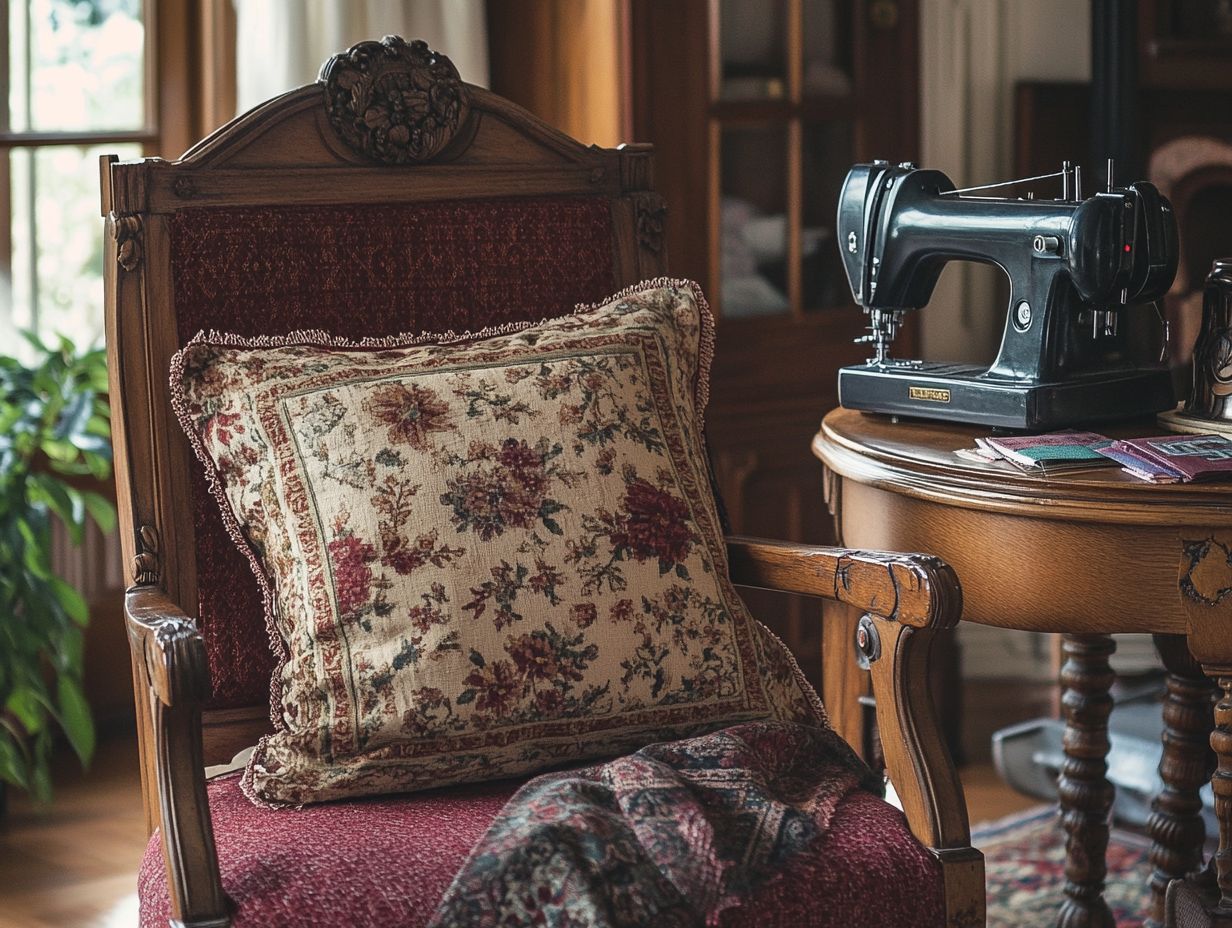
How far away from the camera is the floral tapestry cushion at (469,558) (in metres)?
1.44

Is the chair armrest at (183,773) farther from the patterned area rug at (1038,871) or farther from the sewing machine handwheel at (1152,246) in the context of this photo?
the patterned area rug at (1038,871)

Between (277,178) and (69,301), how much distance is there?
1.51m

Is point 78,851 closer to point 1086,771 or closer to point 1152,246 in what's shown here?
point 1086,771

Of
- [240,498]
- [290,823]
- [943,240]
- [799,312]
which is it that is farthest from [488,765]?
[799,312]

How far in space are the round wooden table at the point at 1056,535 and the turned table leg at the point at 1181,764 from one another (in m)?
0.33

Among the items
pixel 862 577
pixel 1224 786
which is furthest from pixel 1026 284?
pixel 1224 786

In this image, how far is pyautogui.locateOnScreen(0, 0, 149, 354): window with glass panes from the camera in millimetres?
3002

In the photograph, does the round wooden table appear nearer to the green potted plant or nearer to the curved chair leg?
the curved chair leg

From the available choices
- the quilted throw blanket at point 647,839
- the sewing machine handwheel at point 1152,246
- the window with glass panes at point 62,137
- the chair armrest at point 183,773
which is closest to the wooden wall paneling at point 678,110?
the window with glass panes at point 62,137

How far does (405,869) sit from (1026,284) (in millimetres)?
953

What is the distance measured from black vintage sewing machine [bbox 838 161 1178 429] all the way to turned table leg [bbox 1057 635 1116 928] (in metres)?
0.37

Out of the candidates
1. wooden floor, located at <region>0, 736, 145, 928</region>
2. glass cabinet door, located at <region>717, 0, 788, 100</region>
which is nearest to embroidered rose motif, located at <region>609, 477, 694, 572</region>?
wooden floor, located at <region>0, 736, 145, 928</region>

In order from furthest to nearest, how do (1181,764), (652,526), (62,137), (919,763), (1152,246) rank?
(62,137), (1181,764), (1152,246), (652,526), (919,763)

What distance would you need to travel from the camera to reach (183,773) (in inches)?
51.1
